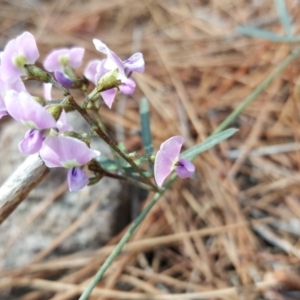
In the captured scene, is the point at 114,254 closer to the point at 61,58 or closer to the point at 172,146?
the point at 172,146

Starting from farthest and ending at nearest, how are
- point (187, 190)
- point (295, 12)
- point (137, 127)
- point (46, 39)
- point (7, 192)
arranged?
point (46, 39)
point (295, 12)
point (137, 127)
point (187, 190)
point (7, 192)

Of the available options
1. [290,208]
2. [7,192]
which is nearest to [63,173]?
[7,192]

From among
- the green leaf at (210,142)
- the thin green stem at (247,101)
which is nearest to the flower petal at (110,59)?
the green leaf at (210,142)

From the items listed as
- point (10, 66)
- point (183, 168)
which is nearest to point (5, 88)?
point (10, 66)

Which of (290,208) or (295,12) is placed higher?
(295,12)

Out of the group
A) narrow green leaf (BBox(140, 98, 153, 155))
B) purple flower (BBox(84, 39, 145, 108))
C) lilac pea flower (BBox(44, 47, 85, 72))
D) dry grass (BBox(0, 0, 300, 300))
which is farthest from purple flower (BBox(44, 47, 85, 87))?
dry grass (BBox(0, 0, 300, 300))

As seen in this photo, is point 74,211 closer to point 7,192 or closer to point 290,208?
point 7,192
